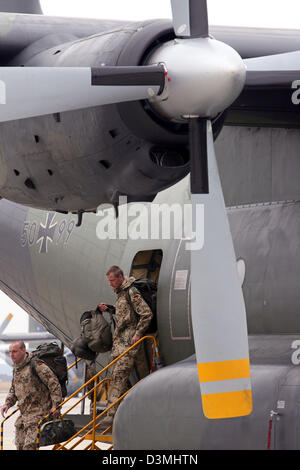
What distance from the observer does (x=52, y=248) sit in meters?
13.0

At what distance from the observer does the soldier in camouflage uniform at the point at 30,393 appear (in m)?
11.0

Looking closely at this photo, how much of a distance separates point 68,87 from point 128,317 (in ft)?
13.5

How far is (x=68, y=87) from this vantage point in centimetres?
722

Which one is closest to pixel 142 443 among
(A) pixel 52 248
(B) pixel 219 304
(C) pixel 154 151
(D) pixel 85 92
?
(B) pixel 219 304

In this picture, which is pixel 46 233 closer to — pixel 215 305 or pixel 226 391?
pixel 215 305

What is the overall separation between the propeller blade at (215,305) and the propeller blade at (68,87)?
59 cm

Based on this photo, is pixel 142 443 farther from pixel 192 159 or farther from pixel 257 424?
pixel 192 159

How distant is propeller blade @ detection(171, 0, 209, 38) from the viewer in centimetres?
745

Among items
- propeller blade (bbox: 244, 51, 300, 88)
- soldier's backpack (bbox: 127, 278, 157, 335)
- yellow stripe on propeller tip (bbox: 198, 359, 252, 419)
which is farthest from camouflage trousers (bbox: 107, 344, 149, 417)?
propeller blade (bbox: 244, 51, 300, 88)

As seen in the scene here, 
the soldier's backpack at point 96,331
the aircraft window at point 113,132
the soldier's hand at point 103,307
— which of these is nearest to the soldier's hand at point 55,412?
the soldier's backpack at point 96,331

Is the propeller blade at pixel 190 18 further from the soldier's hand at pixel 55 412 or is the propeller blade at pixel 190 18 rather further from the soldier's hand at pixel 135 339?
the soldier's hand at pixel 55 412

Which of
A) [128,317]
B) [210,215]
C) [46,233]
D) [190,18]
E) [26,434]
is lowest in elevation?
[26,434]

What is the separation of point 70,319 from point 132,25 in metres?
5.79

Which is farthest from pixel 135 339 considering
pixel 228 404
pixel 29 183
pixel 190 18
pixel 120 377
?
pixel 190 18
